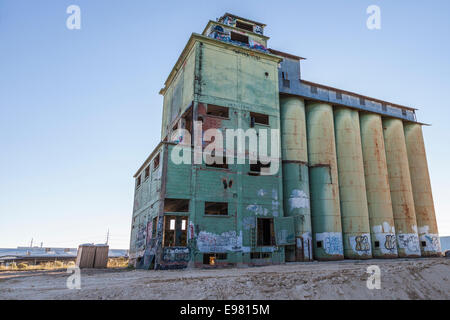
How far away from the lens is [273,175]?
2294 cm

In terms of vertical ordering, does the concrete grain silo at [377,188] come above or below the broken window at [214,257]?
above

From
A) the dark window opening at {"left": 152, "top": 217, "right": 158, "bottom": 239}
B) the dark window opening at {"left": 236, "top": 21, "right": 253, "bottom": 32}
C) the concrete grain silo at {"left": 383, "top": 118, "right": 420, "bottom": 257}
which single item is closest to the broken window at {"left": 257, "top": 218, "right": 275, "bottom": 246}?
the dark window opening at {"left": 152, "top": 217, "right": 158, "bottom": 239}

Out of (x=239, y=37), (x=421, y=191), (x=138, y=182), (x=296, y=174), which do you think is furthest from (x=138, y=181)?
(x=421, y=191)

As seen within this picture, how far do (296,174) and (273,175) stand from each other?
9.38ft

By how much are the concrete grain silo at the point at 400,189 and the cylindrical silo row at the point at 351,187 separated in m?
4.43

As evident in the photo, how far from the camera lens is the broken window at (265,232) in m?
21.6

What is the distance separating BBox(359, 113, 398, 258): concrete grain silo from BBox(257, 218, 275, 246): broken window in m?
10.7

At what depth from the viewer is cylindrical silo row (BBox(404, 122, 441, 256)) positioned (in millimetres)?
30141

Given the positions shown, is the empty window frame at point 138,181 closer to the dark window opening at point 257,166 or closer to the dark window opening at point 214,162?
the dark window opening at point 214,162

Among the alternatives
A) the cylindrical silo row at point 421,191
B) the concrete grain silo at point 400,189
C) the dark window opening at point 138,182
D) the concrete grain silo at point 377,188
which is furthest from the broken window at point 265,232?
the cylindrical silo row at point 421,191

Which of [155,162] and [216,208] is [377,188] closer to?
[216,208]

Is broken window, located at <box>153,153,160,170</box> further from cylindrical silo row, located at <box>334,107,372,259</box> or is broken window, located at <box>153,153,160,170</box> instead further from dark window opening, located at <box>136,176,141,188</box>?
cylindrical silo row, located at <box>334,107,372,259</box>

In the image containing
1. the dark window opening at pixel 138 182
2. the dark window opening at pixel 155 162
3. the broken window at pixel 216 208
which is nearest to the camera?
the dark window opening at pixel 155 162

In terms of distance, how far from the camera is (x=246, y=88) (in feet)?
80.0
